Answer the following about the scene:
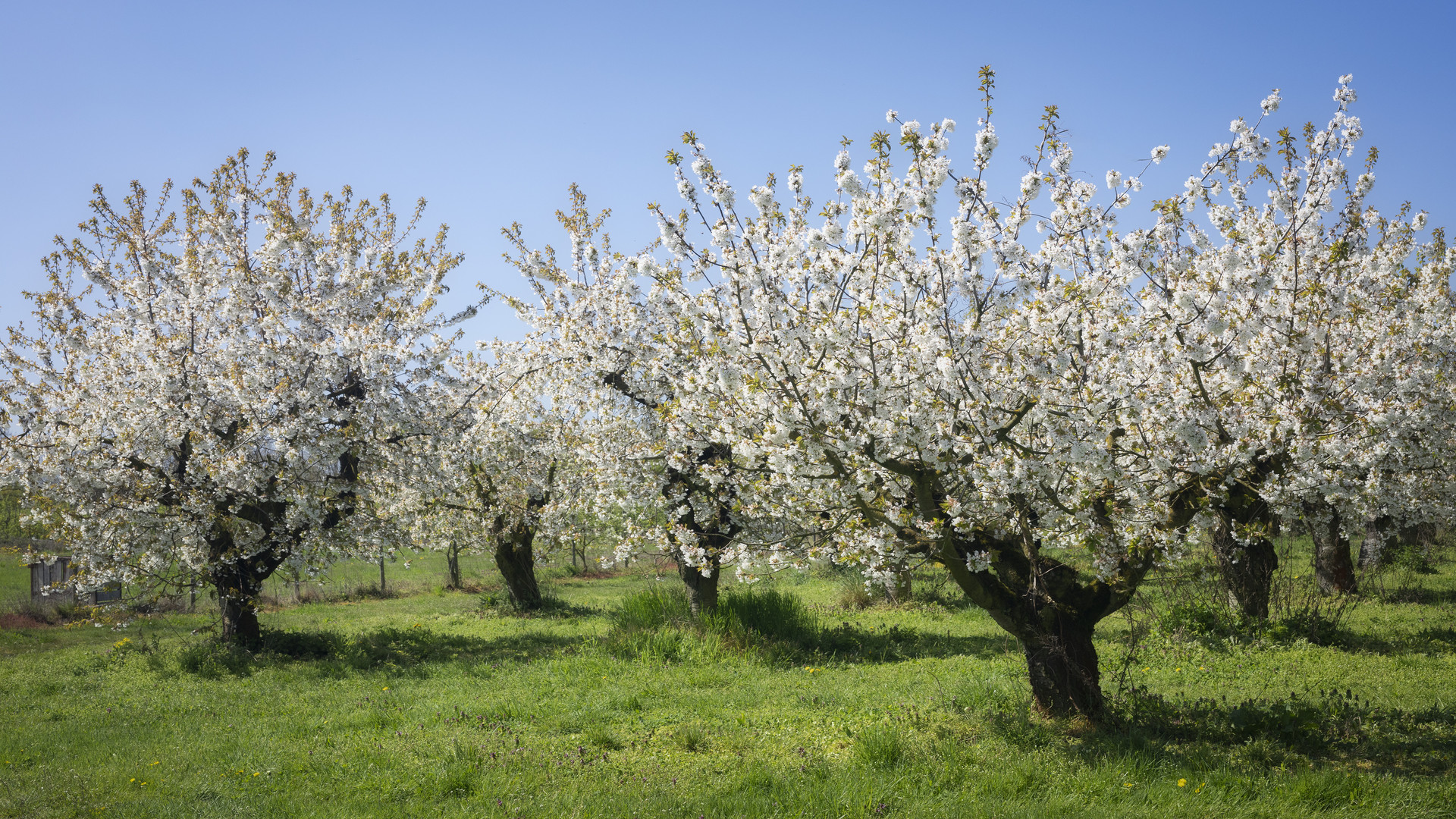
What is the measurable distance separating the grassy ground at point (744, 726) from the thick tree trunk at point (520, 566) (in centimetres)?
510

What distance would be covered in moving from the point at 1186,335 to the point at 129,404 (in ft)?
48.4

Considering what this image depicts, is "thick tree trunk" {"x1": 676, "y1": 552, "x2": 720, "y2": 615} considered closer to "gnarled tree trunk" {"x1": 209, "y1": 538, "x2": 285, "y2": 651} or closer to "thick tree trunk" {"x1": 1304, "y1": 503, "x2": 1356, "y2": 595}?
"gnarled tree trunk" {"x1": 209, "y1": 538, "x2": 285, "y2": 651}

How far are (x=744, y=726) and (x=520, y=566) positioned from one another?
13.2 metres

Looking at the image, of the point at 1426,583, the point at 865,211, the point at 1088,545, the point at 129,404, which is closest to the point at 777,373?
the point at 865,211

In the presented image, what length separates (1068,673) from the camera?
7613mm

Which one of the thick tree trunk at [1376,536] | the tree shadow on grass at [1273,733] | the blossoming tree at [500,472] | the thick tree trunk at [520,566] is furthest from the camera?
the thick tree trunk at [520,566]

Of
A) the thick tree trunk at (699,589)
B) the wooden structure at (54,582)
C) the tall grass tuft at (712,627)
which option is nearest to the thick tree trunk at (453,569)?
the wooden structure at (54,582)

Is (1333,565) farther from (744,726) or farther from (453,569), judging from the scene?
(453,569)

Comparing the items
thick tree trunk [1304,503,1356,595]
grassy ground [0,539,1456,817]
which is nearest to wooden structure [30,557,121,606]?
grassy ground [0,539,1456,817]

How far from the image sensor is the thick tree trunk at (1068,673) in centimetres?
757

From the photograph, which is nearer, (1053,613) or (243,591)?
(1053,613)

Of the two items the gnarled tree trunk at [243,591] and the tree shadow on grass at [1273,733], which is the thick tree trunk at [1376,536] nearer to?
the tree shadow on grass at [1273,733]

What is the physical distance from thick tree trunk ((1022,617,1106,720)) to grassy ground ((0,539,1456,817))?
269mm

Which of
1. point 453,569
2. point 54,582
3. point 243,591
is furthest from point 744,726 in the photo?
point 453,569
